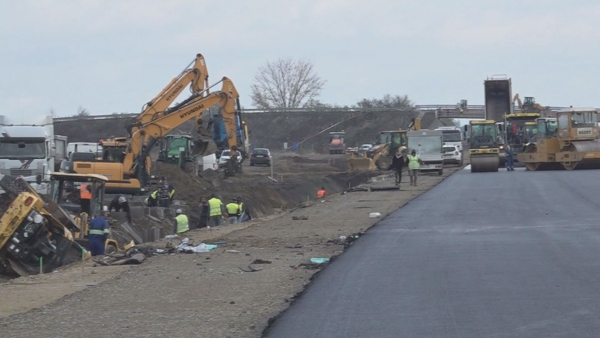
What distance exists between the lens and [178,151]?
50719 mm

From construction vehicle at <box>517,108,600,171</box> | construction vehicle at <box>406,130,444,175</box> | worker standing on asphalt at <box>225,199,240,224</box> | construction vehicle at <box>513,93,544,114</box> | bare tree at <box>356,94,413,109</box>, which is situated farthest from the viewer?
bare tree at <box>356,94,413,109</box>

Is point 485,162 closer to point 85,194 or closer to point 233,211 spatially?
point 233,211

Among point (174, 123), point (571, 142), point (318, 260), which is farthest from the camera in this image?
point (571, 142)

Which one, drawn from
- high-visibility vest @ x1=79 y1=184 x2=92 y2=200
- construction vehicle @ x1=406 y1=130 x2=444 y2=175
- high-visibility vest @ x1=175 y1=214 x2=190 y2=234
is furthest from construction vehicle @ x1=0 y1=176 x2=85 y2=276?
construction vehicle @ x1=406 y1=130 x2=444 y2=175

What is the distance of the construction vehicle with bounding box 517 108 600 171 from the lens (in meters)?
45.6

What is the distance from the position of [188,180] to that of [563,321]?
1454 inches

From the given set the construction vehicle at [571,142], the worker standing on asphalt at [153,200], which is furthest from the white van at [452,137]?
the worker standing on asphalt at [153,200]

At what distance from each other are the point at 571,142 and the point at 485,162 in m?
4.51

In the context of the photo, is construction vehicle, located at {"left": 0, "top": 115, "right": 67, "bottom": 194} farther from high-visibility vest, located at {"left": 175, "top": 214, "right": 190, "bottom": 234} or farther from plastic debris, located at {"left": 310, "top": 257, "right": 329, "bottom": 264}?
plastic debris, located at {"left": 310, "top": 257, "right": 329, "bottom": 264}

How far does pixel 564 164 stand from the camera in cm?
4703

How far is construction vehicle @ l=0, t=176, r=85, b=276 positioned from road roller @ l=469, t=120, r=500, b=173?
30625mm

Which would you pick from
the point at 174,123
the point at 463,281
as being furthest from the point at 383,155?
the point at 463,281

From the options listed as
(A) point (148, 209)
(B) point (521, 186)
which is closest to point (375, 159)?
(B) point (521, 186)

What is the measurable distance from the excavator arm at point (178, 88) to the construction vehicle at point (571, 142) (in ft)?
61.6
